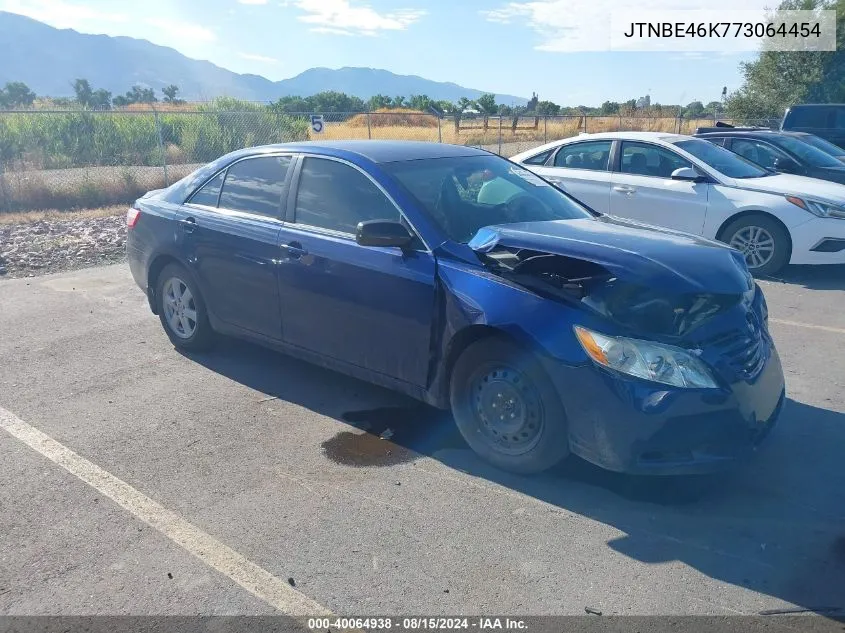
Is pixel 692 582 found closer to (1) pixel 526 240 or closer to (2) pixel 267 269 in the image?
(1) pixel 526 240

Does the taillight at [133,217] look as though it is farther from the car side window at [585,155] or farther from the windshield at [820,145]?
the windshield at [820,145]

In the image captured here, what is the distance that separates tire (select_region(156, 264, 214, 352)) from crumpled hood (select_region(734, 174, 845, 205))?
20.4ft

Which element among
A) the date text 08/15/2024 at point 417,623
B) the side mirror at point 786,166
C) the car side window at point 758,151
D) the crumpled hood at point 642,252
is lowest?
the date text 08/15/2024 at point 417,623

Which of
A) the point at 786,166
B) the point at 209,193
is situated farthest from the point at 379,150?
the point at 786,166

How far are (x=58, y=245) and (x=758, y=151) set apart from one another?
10381 millimetres

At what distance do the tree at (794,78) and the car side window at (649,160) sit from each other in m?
27.0

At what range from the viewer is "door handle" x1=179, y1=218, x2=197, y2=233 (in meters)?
5.54

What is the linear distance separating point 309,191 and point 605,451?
2.62 m

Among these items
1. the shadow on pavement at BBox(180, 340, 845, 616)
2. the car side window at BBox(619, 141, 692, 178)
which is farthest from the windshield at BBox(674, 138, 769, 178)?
the shadow on pavement at BBox(180, 340, 845, 616)

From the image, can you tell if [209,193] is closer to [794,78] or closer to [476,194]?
[476,194]

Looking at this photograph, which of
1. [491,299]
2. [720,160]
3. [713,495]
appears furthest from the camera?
[720,160]

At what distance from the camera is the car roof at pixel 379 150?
4809 millimetres

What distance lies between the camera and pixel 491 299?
387 centimetres

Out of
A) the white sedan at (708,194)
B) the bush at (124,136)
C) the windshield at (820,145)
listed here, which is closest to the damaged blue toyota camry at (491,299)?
the white sedan at (708,194)
